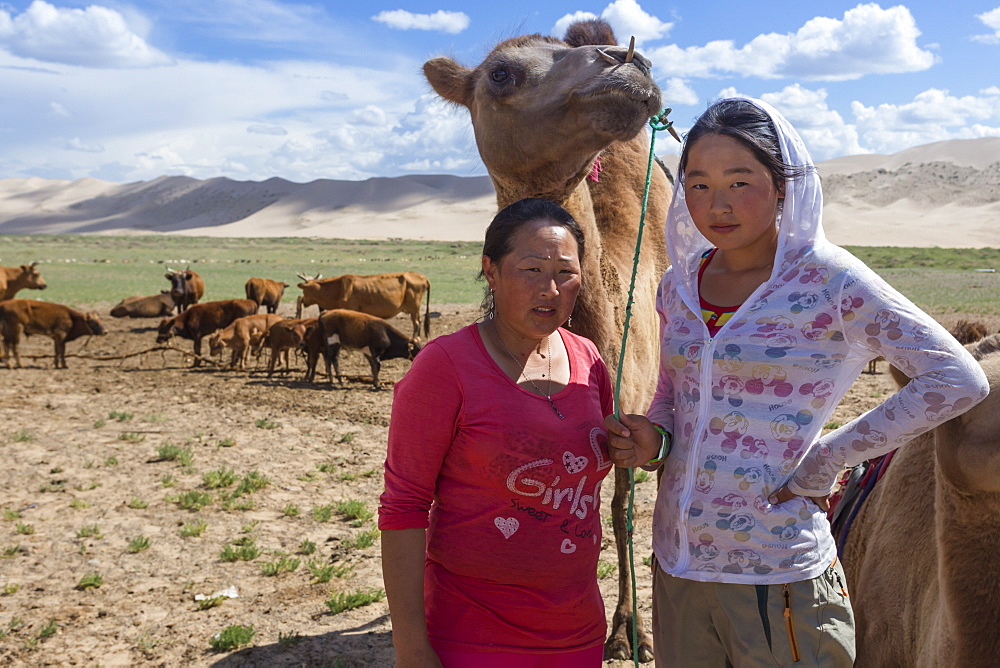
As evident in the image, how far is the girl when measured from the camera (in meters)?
1.92

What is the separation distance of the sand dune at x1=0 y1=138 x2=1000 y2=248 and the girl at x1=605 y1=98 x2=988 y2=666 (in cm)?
9329

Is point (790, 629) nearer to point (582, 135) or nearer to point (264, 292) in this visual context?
point (582, 135)

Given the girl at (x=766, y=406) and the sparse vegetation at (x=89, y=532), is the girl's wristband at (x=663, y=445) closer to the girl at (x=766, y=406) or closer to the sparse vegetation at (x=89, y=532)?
the girl at (x=766, y=406)

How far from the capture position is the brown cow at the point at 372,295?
59.6 ft

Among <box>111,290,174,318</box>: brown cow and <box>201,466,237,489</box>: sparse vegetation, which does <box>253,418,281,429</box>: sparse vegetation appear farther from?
<box>111,290,174,318</box>: brown cow

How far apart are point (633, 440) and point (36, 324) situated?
13999 mm

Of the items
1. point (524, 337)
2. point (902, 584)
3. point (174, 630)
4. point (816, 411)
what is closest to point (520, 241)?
point (524, 337)

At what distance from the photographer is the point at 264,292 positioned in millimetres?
20969

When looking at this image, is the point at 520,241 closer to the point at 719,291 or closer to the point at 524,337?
the point at 524,337

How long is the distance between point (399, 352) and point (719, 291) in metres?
11.0

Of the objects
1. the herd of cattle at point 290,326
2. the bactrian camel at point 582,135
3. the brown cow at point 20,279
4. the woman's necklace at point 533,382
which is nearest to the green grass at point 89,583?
the bactrian camel at point 582,135

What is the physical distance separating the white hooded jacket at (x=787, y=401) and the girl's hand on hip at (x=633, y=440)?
0.09m

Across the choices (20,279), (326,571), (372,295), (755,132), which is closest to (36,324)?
(372,295)

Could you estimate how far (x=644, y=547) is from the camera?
20.6 feet
